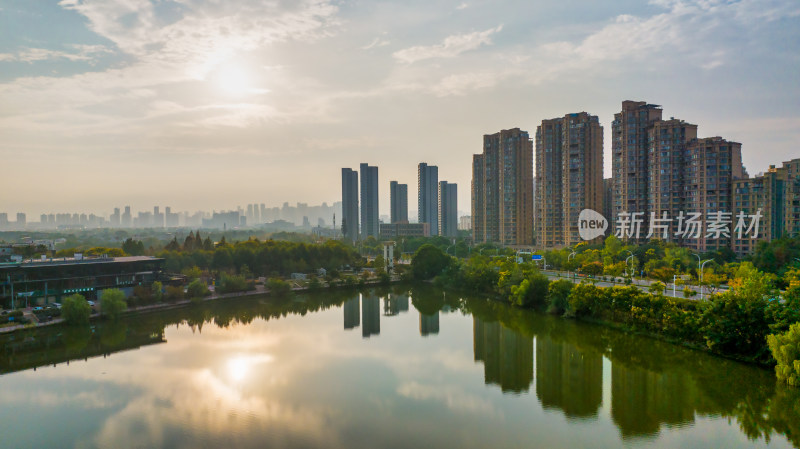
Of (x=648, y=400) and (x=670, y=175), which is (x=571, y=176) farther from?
(x=648, y=400)

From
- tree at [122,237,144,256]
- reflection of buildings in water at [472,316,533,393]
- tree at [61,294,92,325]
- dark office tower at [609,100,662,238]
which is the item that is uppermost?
dark office tower at [609,100,662,238]

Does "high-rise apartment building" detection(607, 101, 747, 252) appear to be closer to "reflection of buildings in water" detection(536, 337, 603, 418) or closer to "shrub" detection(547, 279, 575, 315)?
"shrub" detection(547, 279, 575, 315)

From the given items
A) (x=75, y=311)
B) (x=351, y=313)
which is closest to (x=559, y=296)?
(x=351, y=313)

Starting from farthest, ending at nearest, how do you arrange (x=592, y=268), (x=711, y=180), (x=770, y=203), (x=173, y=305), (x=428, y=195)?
(x=428, y=195), (x=711, y=180), (x=770, y=203), (x=592, y=268), (x=173, y=305)

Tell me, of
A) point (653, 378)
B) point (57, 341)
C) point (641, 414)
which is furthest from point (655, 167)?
point (57, 341)

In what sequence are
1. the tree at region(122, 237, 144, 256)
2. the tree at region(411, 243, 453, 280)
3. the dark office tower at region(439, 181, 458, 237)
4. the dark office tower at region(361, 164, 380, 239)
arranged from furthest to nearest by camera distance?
the dark office tower at region(361, 164, 380, 239), the dark office tower at region(439, 181, 458, 237), the tree at region(122, 237, 144, 256), the tree at region(411, 243, 453, 280)

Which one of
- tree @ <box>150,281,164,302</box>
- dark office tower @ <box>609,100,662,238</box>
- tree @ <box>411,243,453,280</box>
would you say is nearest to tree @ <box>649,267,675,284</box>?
dark office tower @ <box>609,100,662,238</box>

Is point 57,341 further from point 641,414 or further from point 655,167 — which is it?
point 655,167
